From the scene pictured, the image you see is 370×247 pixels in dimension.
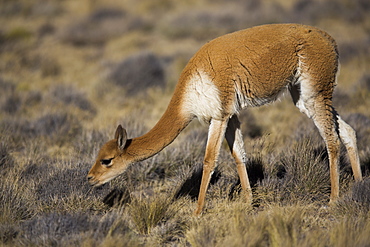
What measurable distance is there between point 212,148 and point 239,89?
2.55ft

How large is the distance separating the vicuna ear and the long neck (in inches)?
5.4

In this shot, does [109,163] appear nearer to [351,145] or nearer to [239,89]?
[239,89]

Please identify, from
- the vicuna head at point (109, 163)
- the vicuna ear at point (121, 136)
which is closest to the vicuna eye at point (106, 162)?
the vicuna head at point (109, 163)

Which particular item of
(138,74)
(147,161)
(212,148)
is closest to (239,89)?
(212,148)

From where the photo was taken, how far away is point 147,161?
6.26 metres

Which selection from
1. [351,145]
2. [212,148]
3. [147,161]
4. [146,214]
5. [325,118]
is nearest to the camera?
[146,214]

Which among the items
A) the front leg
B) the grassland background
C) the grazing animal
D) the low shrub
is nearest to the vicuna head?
the grazing animal

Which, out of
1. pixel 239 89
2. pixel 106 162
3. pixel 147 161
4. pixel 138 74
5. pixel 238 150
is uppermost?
pixel 138 74

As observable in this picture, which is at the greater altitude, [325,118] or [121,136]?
[325,118]

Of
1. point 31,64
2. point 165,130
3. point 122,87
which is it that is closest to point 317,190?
point 165,130

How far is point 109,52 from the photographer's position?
16172 mm

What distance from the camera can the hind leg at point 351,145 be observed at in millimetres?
5266

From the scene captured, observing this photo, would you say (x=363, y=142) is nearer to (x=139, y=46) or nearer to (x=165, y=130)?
(x=165, y=130)

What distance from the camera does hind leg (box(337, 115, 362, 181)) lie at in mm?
5266
